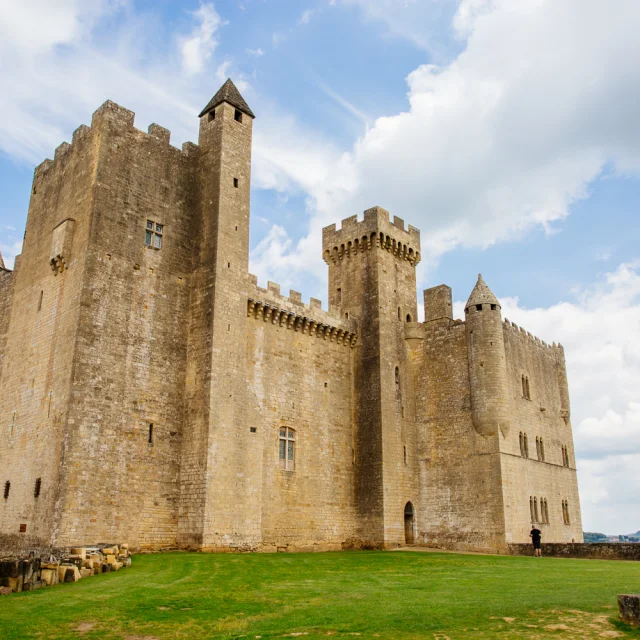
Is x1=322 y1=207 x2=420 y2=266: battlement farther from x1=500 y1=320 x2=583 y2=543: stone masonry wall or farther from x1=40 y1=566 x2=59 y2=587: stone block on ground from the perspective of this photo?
x1=40 y1=566 x2=59 y2=587: stone block on ground

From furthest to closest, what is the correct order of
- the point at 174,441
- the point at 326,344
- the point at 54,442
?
the point at 326,344
the point at 174,441
the point at 54,442

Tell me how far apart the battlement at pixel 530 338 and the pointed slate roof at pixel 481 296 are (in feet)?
7.11

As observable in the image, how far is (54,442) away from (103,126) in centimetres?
1230

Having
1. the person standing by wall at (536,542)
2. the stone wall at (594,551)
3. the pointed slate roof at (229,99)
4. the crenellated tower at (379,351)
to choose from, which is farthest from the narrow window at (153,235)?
the stone wall at (594,551)

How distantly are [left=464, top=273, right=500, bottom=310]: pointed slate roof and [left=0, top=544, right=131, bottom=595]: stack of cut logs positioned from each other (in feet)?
67.9

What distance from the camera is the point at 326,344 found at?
106 ft

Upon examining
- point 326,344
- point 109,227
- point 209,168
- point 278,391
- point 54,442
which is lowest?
point 54,442

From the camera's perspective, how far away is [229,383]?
1008 inches

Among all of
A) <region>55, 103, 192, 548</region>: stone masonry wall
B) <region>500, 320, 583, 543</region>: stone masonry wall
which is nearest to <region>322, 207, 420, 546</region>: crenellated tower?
<region>500, 320, 583, 543</region>: stone masonry wall

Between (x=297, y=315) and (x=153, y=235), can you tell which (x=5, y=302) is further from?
(x=297, y=315)

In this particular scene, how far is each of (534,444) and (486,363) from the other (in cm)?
603

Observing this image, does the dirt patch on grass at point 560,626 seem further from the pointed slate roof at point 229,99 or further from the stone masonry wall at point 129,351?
the pointed slate roof at point 229,99

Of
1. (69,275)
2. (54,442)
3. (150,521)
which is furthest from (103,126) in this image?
(150,521)

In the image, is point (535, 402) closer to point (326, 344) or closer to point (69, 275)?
point (326, 344)
